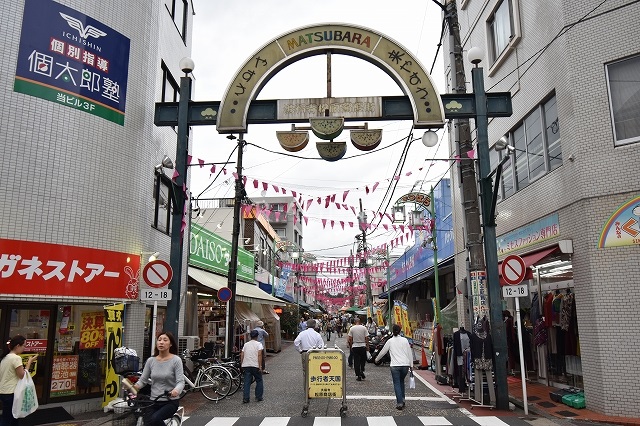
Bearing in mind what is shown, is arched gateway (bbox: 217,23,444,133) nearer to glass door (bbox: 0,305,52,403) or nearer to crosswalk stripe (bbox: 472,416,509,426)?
glass door (bbox: 0,305,52,403)

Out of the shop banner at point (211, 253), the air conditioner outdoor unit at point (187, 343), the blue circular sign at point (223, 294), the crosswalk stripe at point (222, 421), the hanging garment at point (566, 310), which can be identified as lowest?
the crosswalk stripe at point (222, 421)

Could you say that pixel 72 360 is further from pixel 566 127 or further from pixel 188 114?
pixel 566 127

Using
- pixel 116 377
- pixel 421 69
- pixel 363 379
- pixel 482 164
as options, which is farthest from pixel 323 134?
pixel 363 379

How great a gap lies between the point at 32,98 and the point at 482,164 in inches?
377

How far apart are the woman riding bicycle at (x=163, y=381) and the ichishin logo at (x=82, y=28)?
786cm

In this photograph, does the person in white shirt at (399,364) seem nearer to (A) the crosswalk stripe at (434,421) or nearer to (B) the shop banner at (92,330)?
(A) the crosswalk stripe at (434,421)

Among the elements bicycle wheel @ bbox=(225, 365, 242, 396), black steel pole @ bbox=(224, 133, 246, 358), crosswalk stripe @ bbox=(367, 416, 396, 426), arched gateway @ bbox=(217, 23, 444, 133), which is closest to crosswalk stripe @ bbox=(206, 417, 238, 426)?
crosswalk stripe @ bbox=(367, 416, 396, 426)

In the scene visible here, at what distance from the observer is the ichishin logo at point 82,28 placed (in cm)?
1059

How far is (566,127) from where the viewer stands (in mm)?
11016

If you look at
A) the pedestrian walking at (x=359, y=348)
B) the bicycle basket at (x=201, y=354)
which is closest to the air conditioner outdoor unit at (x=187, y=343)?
the bicycle basket at (x=201, y=354)

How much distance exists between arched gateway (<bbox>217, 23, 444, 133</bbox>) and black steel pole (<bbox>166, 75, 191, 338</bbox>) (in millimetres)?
918

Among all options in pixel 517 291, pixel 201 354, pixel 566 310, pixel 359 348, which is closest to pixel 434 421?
pixel 517 291

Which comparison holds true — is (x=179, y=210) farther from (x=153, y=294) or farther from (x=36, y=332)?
(x=36, y=332)

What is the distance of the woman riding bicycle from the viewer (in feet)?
19.1
